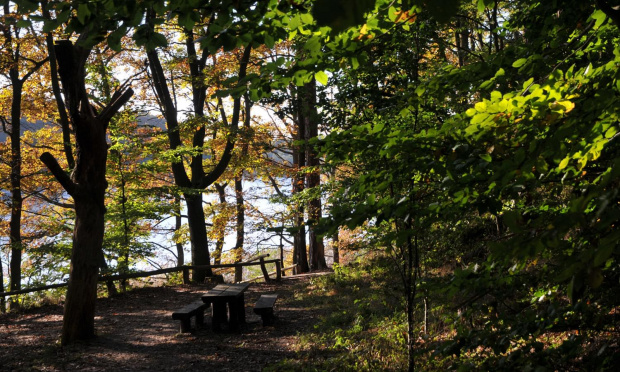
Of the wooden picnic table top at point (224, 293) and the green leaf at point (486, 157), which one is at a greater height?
the green leaf at point (486, 157)

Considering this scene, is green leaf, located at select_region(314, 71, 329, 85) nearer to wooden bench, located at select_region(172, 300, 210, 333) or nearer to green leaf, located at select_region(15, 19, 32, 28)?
green leaf, located at select_region(15, 19, 32, 28)

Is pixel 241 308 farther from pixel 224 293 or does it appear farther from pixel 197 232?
pixel 197 232

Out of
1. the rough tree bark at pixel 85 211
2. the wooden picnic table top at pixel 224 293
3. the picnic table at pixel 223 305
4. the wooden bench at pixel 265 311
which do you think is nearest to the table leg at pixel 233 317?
the picnic table at pixel 223 305

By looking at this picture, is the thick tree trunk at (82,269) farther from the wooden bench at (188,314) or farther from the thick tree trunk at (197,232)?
the thick tree trunk at (197,232)

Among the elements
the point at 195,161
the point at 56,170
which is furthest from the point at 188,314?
the point at 195,161

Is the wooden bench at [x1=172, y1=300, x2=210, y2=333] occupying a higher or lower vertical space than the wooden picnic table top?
lower

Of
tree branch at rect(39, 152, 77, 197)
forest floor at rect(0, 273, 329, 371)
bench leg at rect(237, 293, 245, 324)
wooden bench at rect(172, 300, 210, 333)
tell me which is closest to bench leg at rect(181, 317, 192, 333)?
wooden bench at rect(172, 300, 210, 333)

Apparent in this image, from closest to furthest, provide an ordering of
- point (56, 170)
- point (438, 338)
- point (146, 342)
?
point (438, 338), point (56, 170), point (146, 342)

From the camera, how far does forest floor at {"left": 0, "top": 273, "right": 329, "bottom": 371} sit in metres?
6.45

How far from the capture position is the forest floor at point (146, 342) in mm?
6449

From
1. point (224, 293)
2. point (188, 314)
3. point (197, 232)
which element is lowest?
point (188, 314)

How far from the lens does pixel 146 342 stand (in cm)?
769

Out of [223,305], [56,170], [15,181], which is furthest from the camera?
[15,181]

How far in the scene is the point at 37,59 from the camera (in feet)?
50.9
